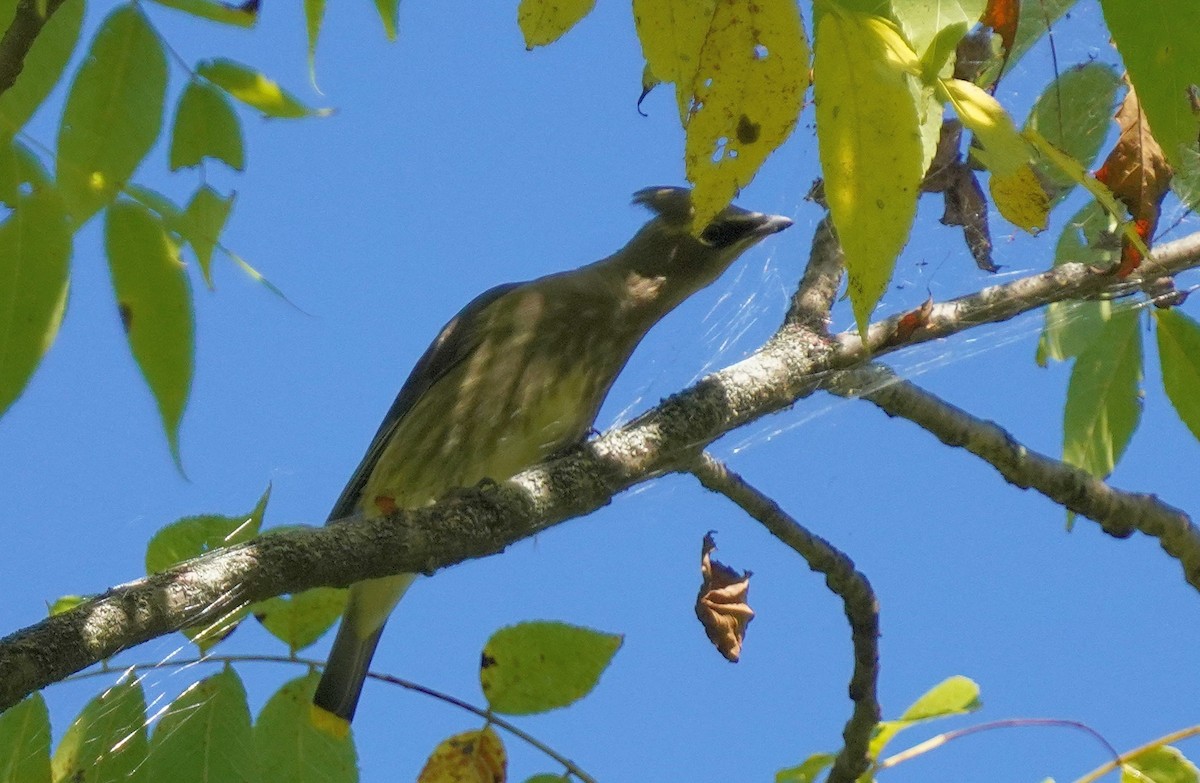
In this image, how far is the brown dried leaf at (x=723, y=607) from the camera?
9.43ft

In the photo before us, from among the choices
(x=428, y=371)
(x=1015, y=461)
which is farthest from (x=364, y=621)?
(x=1015, y=461)

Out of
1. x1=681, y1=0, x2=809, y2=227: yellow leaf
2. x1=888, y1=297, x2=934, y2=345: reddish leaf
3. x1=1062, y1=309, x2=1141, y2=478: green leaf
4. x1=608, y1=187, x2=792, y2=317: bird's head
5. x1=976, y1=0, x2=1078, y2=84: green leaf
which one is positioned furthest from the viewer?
x1=608, y1=187, x2=792, y2=317: bird's head

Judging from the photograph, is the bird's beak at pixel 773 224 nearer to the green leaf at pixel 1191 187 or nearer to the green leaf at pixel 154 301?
the green leaf at pixel 1191 187

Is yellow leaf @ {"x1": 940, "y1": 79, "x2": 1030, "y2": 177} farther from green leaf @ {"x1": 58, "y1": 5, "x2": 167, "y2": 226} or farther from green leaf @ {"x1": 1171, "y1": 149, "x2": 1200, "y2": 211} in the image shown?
green leaf @ {"x1": 58, "y1": 5, "x2": 167, "y2": 226}

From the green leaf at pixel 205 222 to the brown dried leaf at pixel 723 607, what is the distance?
4.28 ft

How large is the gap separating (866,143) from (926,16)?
0.16 metres

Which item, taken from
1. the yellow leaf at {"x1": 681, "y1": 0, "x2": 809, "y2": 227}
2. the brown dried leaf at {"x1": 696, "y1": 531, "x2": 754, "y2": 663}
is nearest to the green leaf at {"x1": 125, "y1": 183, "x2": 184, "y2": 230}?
the yellow leaf at {"x1": 681, "y1": 0, "x2": 809, "y2": 227}

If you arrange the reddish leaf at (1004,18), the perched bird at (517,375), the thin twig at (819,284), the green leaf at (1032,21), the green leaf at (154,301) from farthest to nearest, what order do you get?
the perched bird at (517,375) → the thin twig at (819,284) → the green leaf at (1032,21) → the green leaf at (154,301) → the reddish leaf at (1004,18)

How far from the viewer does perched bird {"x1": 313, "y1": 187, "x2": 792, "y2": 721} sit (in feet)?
13.5

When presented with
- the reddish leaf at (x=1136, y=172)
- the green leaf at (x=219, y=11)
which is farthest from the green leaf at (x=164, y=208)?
the reddish leaf at (x=1136, y=172)

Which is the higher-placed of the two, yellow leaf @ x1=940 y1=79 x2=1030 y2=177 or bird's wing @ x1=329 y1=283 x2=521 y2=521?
bird's wing @ x1=329 y1=283 x2=521 y2=521

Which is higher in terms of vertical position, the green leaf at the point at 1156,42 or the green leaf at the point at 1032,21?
the green leaf at the point at 1032,21

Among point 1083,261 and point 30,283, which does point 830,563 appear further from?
point 30,283

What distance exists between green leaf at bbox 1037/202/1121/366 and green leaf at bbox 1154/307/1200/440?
0.18m
